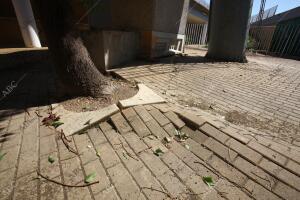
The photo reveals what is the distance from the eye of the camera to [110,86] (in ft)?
11.0

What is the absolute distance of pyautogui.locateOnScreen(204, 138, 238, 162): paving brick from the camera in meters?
2.08

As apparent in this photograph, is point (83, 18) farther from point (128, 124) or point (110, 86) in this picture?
point (128, 124)

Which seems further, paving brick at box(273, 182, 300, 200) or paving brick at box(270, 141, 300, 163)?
paving brick at box(270, 141, 300, 163)

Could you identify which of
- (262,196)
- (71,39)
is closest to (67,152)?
(71,39)

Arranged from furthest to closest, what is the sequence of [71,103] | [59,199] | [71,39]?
[71,103] → [71,39] → [59,199]

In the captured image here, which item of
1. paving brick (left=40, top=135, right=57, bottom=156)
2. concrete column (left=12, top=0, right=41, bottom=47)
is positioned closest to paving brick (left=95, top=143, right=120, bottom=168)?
paving brick (left=40, top=135, right=57, bottom=156)

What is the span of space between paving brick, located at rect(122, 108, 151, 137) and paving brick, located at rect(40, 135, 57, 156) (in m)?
1.02

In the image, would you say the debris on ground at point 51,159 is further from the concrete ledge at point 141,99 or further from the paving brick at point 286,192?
the paving brick at point 286,192

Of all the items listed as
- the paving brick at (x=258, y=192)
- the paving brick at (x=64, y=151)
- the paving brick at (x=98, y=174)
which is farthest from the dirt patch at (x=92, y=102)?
the paving brick at (x=258, y=192)

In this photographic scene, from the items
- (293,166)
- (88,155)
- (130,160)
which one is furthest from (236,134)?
(88,155)

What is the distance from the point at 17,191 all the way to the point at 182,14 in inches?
315

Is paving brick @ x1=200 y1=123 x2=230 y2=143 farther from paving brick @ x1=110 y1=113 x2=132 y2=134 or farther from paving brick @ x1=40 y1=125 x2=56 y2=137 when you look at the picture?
paving brick @ x1=40 y1=125 x2=56 y2=137

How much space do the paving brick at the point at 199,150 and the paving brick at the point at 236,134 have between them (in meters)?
0.42

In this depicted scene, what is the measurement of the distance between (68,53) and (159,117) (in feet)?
5.89
